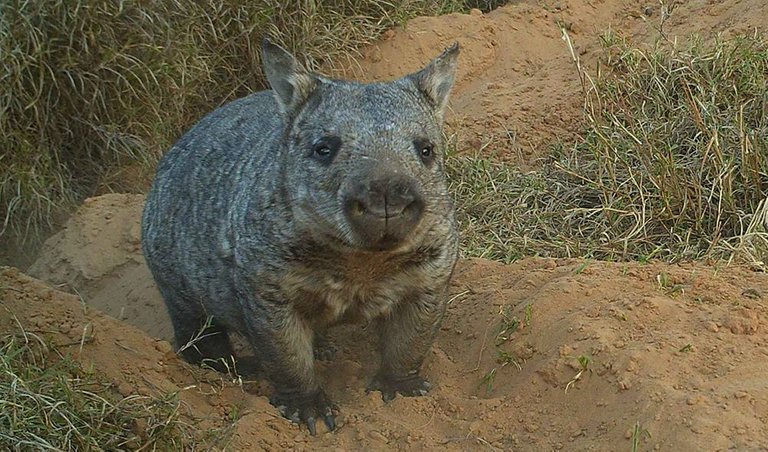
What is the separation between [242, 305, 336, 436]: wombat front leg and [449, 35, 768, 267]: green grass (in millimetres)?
1781

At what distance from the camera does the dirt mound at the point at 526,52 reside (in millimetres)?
7844

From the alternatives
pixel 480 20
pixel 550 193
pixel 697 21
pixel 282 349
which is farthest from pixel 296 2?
pixel 282 349

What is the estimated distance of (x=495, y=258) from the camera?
6.36 meters

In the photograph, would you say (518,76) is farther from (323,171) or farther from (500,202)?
(323,171)

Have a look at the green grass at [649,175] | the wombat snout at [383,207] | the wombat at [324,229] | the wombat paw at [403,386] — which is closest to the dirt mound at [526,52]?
the green grass at [649,175]

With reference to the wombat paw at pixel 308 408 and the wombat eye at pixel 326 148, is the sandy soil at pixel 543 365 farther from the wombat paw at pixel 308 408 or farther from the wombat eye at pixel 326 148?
the wombat eye at pixel 326 148

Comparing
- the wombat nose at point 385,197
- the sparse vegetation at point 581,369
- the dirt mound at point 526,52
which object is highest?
the wombat nose at point 385,197

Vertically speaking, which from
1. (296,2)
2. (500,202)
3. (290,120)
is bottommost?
(500,202)

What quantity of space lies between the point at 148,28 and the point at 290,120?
3007 millimetres

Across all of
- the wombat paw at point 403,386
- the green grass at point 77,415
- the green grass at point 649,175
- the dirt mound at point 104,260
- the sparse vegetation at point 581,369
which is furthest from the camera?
the dirt mound at point 104,260

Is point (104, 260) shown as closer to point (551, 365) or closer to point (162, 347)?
point (162, 347)

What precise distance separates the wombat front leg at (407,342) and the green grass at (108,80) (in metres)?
3.18

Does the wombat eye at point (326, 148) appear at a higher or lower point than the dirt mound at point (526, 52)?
higher

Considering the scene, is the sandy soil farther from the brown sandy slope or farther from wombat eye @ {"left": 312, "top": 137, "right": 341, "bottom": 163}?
wombat eye @ {"left": 312, "top": 137, "right": 341, "bottom": 163}
